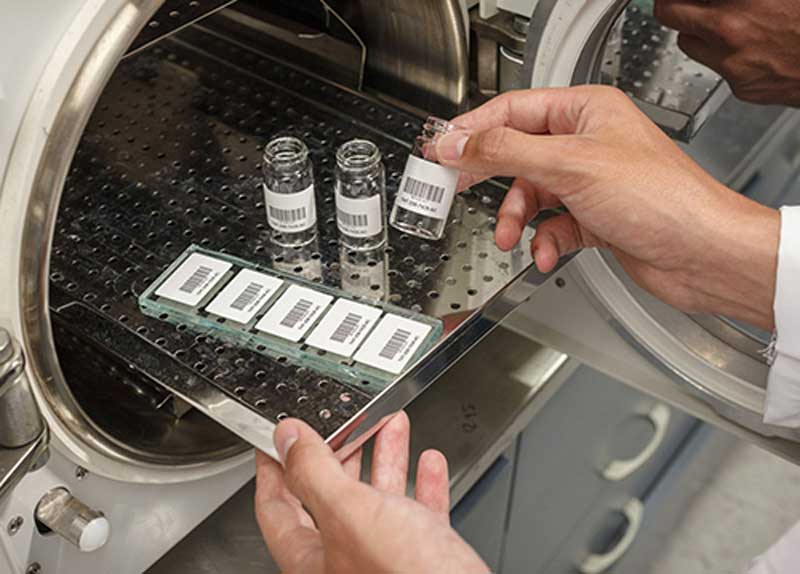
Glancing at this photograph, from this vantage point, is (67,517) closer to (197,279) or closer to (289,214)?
(197,279)

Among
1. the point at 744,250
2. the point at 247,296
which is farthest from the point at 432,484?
the point at 744,250

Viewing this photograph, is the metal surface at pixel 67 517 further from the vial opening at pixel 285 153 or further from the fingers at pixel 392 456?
the vial opening at pixel 285 153

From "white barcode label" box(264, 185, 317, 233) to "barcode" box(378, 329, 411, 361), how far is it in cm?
18

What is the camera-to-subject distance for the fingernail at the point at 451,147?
956mm

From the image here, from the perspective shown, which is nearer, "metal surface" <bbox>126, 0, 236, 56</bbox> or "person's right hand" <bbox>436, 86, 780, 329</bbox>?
"person's right hand" <bbox>436, 86, 780, 329</bbox>

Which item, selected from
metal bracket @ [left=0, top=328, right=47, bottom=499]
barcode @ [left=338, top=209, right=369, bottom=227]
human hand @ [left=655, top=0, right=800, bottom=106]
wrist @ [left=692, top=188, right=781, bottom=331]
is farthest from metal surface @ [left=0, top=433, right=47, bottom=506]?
human hand @ [left=655, top=0, right=800, bottom=106]

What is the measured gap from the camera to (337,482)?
2.38 feet

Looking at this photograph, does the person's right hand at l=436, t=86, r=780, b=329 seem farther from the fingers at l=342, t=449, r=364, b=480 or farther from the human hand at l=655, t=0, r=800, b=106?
the human hand at l=655, t=0, r=800, b=106

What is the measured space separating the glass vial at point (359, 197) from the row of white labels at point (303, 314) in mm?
86

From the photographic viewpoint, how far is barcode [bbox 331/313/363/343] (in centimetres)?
90

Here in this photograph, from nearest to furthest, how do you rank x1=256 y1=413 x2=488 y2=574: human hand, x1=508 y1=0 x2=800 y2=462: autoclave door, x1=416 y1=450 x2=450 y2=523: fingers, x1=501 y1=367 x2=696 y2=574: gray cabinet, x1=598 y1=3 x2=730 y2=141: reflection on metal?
1. x1=256 y1=413 x2=488 y2=574: human hand
2. x1=416 y1=450 x2=450 y2=523: fingers
3. x1=508 y1=0 x2=800 y2=462: autoclave door
4. x1=598 y1=3 x2=730 y2=141: reflection on metal
5. x1=501 y1=367 x2=696 y2=574: gray cabinet

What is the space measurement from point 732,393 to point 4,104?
2.91ft

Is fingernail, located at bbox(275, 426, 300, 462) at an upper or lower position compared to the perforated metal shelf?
upper

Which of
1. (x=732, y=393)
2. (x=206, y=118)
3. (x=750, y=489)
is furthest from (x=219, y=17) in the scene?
(x=750, y=489)
